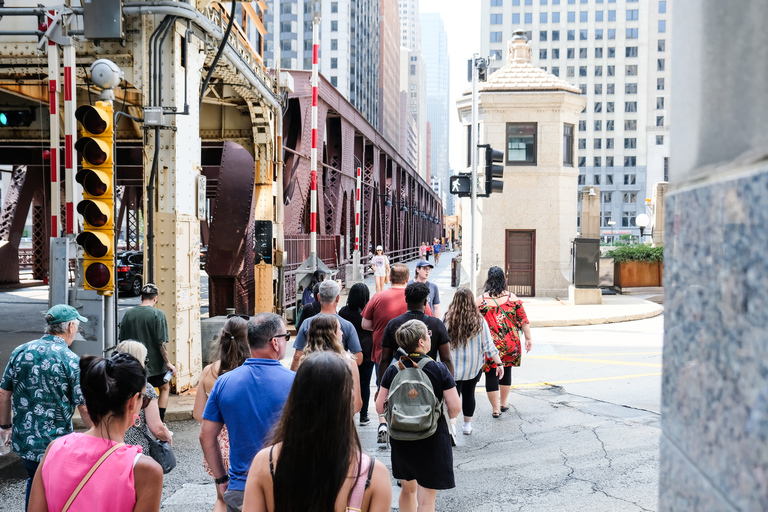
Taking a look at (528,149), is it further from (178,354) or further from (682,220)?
(682,220)

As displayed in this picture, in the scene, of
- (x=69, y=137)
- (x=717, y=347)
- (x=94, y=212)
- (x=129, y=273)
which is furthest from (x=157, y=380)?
(x=129, y=273)

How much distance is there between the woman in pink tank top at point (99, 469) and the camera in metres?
2.61

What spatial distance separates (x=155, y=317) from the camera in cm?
743

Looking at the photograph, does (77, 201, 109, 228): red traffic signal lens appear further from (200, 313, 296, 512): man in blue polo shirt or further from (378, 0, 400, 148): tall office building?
(378, 0, 400, 148): tall office building

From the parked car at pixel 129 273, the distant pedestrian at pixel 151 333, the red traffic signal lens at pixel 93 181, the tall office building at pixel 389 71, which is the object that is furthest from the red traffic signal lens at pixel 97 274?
the tall office building at pixel 389 71

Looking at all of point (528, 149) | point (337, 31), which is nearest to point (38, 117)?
point (528, 149)

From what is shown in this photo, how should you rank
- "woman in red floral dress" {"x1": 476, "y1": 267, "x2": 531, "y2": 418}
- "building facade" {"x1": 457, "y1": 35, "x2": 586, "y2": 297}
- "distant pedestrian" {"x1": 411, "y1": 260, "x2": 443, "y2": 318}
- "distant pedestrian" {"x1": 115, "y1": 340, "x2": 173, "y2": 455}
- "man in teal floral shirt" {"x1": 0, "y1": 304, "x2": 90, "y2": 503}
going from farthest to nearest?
1. "building facade" {"x1": 457, "y1": 35, "x2": 586, "y2": 297}
2. "distant pedestrian" {"x1": 411, "y1": 260, "x2": 443, "y2": 318}
3. "woman in red floral dress" {"x1": 476, "y1": 267, "x2": 531, "y2": 418}
4. "man in teal floral shirt" {"x1": 0, "y1": 304, "x2": 90, "y2": 503}
5. "distant pedestrian" {"x1": 115, "y1": 340, "x2": 173, "y2": 455}

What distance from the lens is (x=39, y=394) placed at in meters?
4.44

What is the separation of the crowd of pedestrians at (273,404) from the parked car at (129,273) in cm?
1710

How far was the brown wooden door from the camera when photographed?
21.7 m

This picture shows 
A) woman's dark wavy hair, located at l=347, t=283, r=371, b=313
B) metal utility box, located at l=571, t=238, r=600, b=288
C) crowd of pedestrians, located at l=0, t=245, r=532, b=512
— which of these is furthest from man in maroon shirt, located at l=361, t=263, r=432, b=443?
metal utility box, located at l=571, t=238, r=600, b=288

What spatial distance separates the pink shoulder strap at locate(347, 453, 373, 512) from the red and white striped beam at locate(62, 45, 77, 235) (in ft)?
19.6

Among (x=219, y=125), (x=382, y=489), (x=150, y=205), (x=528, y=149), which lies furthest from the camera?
(x=528, y=149)

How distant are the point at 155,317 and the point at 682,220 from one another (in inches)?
280
